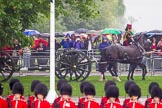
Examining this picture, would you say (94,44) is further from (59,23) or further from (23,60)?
(59,23)

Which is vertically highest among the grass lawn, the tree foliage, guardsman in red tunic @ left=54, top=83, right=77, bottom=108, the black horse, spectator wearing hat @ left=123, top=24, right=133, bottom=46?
the tree foliage

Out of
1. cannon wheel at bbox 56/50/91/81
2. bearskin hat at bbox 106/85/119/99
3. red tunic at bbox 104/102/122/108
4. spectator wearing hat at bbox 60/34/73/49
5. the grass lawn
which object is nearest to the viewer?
red tunic at bbox 104/102/122/108

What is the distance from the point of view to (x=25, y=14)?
964 inches

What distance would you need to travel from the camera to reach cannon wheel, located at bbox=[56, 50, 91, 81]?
26328 mm

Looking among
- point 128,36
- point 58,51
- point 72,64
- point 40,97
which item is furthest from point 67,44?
point 40,97

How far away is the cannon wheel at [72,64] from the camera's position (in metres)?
26.3

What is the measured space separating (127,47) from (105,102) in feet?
39.8

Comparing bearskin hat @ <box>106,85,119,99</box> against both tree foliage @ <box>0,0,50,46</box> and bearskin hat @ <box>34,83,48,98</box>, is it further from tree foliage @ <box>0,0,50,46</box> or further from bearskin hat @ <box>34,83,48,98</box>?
tree foliage @ <box>0,0,50,46</box>

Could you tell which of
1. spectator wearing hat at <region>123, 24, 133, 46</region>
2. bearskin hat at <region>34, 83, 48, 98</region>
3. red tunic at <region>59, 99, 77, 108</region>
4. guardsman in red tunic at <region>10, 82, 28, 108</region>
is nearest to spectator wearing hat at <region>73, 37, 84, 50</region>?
spectator wearing hat at <region>123, 24, 133, 46</region>

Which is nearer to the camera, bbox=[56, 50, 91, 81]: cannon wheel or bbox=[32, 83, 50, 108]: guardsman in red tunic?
bbox=[32, 83, 50, 108]: guardsman in red tunic

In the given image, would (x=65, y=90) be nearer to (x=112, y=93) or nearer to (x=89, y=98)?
(x=89, y=98)

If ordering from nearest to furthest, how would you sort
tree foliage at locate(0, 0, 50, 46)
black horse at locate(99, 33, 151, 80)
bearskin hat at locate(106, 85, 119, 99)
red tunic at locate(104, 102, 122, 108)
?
red tunic at locate(104, 102, 122, 108) → bearskin hat at locate(106, 85, 119, 99) → tree foliage at locate(0, 0, 50, 46) → black horse at locate(99, 33, 151, 80)

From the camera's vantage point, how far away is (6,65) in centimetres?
2608

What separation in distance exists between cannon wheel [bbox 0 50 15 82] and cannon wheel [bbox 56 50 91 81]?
5.30ft
